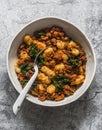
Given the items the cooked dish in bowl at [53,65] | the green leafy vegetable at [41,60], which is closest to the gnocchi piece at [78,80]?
the cooked dish in bowl at [53,65]

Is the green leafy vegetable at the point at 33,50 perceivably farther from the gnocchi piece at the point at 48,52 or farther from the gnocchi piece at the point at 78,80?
the gnocchi piece at the point at 78,80

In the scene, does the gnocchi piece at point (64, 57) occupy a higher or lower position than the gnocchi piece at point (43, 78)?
higher

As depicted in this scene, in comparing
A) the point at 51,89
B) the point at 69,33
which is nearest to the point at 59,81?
the point at 51,89

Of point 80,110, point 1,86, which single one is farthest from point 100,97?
point 1,86

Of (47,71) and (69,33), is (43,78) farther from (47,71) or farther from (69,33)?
(69,33)

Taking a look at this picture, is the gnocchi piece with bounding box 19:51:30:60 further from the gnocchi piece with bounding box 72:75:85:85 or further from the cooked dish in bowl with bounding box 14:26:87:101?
the gnocchi piece with bounding box 72:75:85:85

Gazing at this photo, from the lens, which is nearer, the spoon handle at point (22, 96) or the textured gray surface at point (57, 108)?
the spoon handle at point (22, 96)
